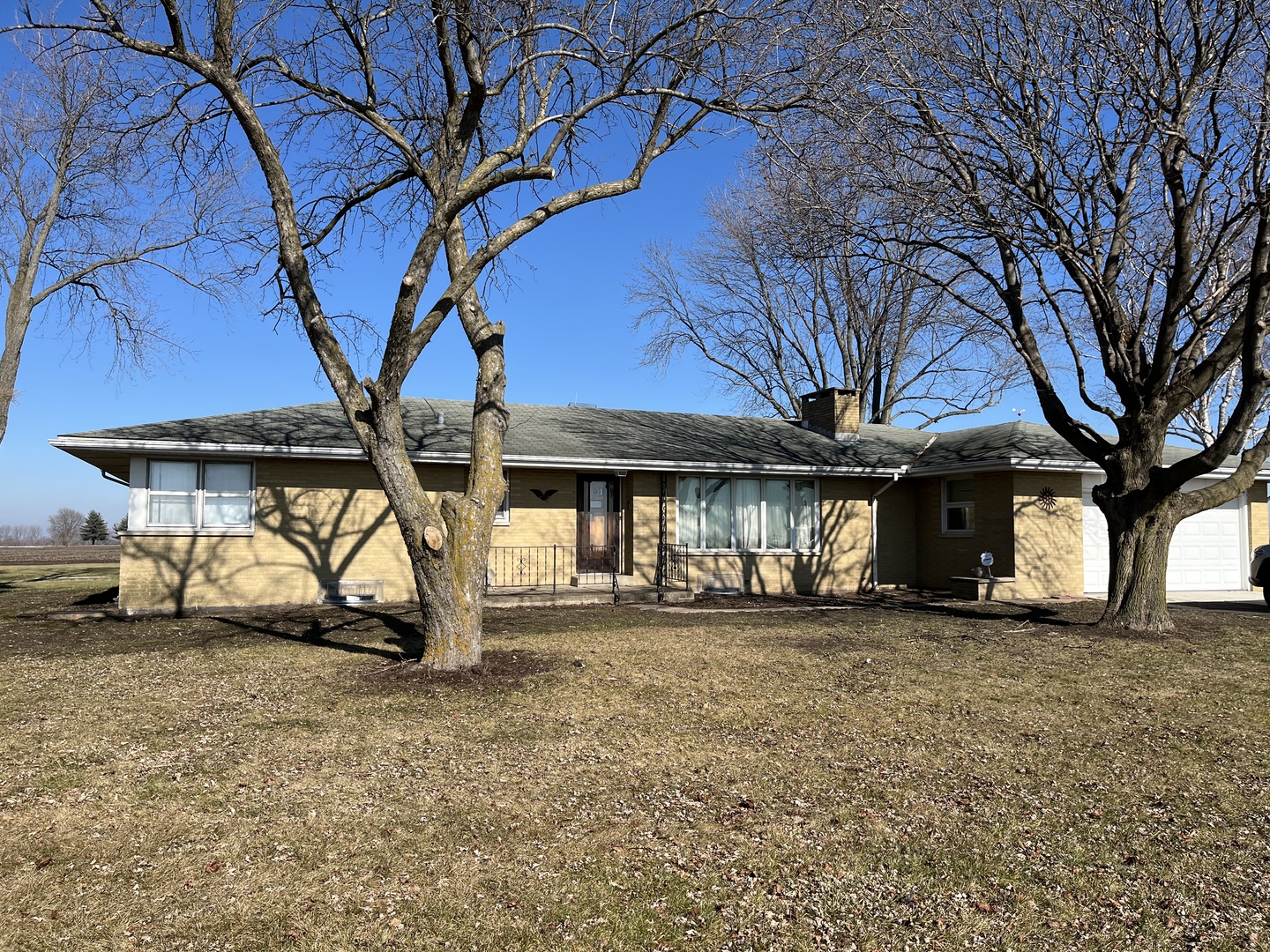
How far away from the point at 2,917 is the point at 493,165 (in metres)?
7.49

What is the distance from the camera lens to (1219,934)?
3.60 meters

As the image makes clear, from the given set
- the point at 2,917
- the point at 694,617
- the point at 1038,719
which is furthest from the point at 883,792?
the point at 694,617

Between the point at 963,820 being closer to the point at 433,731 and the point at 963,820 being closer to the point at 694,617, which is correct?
the point at 433,731

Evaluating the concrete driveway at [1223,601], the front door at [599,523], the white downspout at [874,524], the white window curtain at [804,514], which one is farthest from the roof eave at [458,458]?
the concrete driveway at [1223,601]

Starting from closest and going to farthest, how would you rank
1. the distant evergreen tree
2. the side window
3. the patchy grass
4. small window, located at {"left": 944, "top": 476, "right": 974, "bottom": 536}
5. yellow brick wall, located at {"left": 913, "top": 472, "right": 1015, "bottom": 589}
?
the patchy grass
the side window
yellow brick wall, located at {"left": 913, "top": 472, "right": 1015, "bottom": 589}
small window, located at {"left": 944, "top": 476, "right": 974, "bottom": 536}
the distant evergreen tree

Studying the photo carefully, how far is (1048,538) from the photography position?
1725 centimetres

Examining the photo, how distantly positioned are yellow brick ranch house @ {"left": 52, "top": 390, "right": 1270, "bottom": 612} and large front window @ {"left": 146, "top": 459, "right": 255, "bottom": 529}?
0.10ft

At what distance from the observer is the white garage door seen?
18.7 m

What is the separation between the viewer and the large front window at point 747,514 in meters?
17.5

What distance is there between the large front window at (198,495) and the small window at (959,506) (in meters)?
14.0

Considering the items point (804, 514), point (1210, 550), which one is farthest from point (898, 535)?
point (1210, 550)

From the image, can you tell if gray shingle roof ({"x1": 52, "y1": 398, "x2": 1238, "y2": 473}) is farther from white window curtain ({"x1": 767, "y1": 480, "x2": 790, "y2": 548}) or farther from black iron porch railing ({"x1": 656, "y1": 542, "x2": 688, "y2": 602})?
black iron porch railing ({"x1": 656, "y1": 542, "x2": 688, "y2": 602})

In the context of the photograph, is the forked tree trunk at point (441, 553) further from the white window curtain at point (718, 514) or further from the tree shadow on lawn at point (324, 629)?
the white window curtain at point (718, 514)

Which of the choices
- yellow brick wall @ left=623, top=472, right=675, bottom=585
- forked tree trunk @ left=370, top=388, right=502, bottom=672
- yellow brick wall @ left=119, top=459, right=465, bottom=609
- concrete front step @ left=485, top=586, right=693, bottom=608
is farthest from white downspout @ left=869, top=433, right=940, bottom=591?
forked tree trunk @ left=370, top=388, right=502, bottom=672
